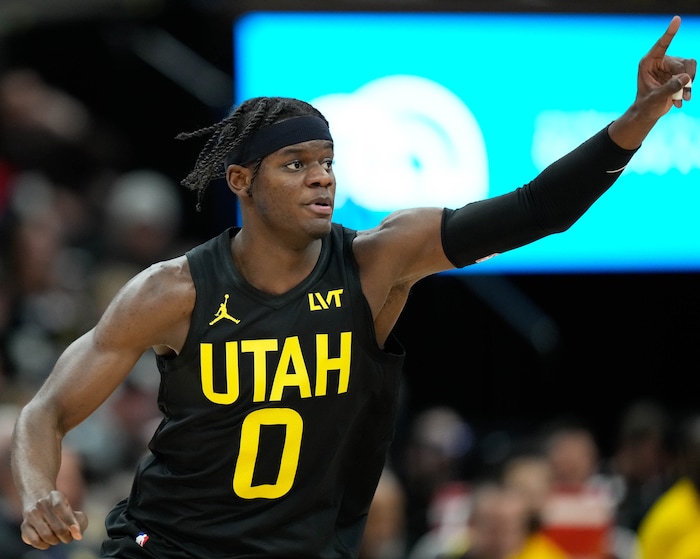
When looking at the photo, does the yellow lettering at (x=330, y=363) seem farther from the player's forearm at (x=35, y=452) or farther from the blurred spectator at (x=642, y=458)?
the blurred spectator at (x=642, y=458)

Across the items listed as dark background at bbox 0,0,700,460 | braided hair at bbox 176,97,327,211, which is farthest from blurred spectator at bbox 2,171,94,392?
braided hair at bbox 176,97,327,211

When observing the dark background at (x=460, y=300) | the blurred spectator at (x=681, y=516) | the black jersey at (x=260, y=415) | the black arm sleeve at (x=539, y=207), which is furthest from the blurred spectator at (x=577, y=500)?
the black arm sleeve at (x=539, y=207)

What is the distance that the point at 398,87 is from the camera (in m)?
7.91

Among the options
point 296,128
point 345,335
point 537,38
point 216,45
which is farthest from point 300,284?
point 216,45

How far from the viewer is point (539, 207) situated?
4105 millimetres

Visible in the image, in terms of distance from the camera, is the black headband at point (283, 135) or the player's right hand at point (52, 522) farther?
the black headband at point (283, 135)

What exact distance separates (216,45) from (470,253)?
6.17 metres

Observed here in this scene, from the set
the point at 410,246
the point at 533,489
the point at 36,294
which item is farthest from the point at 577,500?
the point at 410,246

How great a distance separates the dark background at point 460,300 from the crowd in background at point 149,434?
267 mm

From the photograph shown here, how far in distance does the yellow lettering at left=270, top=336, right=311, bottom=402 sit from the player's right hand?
0.70m

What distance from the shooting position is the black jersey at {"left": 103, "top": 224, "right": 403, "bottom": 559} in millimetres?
4137

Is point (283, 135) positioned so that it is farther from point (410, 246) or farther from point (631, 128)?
point (631, 128)

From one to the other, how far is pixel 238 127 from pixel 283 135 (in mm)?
212

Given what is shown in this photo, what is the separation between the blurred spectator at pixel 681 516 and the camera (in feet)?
24.5
